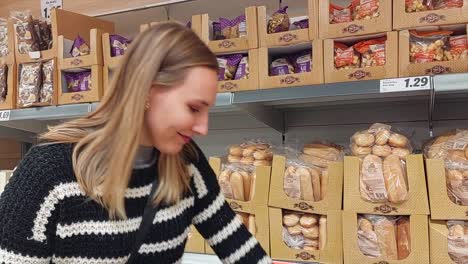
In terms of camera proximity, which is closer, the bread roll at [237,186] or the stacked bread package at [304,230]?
the stacked bread package at [304,230]

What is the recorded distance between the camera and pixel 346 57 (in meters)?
1.49

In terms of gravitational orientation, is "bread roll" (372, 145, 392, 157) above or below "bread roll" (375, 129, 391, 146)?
below

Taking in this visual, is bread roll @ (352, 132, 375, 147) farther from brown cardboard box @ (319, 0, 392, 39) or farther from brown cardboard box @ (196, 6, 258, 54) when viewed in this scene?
brown cardboard box @ (196, 6, 258, 54)

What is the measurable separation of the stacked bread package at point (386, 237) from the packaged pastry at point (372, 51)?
477 mm

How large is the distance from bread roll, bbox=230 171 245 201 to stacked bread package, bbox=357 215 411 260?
43 centimetres

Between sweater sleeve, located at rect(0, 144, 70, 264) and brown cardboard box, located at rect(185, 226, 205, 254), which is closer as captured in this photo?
sweater sleeve, located at rect(0, 144, 70, 264)

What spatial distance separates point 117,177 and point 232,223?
37 centimetres

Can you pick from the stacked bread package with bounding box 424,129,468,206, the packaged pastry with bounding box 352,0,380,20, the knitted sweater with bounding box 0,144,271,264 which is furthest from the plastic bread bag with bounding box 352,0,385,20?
the knitted sweater with bounding box 0,144,271,264

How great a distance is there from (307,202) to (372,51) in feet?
1.71

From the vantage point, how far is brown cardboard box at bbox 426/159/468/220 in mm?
1291

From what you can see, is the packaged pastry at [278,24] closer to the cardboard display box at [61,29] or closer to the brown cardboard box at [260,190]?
the brown cardboard box at [260,190]

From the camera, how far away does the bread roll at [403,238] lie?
1.36 metres

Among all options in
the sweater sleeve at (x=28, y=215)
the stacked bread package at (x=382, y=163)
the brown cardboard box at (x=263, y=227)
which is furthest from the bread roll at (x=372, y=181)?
the sweater sleeve at (x=28, y=215)

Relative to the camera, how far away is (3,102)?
2.07 metres
